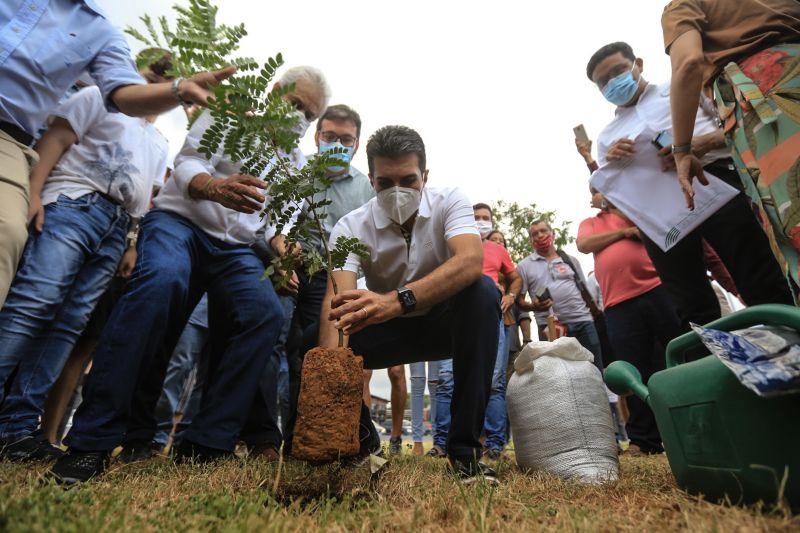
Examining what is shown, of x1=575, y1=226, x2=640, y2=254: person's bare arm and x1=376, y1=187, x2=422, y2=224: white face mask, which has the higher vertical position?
x1=575, y1=226, x2=640, y2=254: person's bare arm

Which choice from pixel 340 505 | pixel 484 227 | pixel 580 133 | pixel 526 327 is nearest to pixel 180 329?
pixel 340 505

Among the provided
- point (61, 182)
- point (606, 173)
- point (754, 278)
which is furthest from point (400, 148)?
point (61, 182)

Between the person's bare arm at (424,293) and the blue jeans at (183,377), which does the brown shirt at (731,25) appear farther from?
the blue jeans at (183,377)

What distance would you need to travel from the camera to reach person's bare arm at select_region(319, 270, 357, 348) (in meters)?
2.09

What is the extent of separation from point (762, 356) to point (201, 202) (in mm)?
2434

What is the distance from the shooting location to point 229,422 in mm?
2203

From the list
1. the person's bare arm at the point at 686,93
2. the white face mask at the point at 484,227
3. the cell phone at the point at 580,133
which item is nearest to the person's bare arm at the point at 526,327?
the white face mask at the point at 484,227

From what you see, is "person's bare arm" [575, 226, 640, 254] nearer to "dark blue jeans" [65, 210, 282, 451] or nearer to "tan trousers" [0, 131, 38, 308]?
"dark blue jeans" [65, 210, 282, 451]

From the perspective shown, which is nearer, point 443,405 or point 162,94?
point 162,94

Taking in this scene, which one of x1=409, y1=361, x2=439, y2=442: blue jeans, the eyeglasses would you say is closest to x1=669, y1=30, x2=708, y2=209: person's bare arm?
the eyeglasses

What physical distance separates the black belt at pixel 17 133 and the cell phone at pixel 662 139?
Result: 312 centimetres

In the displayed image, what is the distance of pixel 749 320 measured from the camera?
50.6 inches

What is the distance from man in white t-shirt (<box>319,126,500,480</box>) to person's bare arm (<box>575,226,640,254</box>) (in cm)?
217

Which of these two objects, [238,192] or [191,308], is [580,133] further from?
[191,308]
